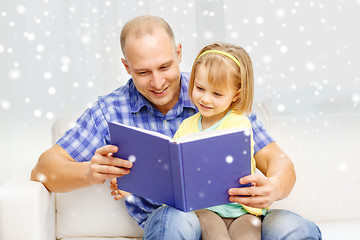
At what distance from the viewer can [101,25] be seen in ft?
10.3

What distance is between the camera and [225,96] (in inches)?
60.6

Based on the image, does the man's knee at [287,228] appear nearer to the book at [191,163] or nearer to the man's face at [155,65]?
the book at [191,163]

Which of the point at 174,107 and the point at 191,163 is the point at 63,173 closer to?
the point at 174,107

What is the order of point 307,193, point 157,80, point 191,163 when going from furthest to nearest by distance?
1. point 307,193
2. point 157,80
3. point 191,163

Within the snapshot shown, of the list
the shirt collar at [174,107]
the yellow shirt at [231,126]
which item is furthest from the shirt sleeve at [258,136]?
the shirt collar at [174,107]

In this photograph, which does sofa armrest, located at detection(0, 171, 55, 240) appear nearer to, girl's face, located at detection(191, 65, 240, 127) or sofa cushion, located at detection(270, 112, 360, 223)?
girl's face, located at detection(191, 65, 240, 127)

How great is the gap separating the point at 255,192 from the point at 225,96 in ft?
1.18

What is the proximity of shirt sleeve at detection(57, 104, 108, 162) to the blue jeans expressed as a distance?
1.40 ft

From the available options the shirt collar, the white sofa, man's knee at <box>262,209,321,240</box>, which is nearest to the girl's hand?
the white sofa

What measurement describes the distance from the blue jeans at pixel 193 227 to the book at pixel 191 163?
0.10 meters

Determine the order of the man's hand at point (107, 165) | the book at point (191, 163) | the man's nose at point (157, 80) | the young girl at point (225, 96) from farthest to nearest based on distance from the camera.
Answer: the man's nose at point (157, 80)
the young girl at point (225, 96)
the man's hand at point (107, 165)
the book at point (191, 163)

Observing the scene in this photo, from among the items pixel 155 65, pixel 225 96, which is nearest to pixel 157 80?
pixel 155 65

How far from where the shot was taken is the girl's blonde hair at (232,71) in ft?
5.01

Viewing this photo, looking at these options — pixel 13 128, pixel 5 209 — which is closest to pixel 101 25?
pixel 13 128
